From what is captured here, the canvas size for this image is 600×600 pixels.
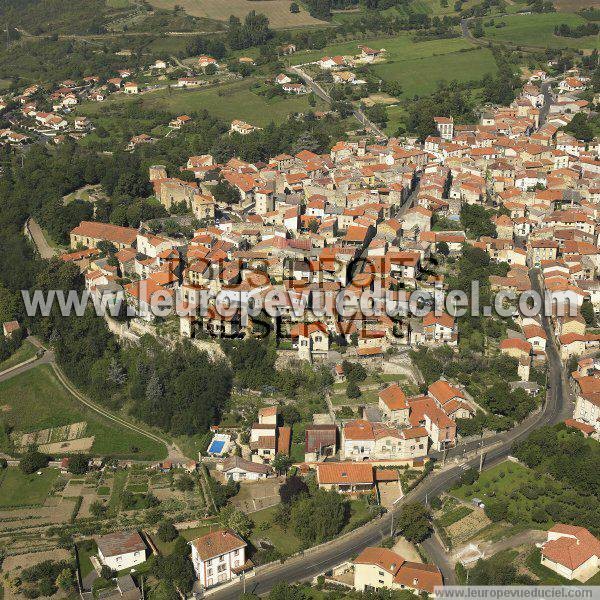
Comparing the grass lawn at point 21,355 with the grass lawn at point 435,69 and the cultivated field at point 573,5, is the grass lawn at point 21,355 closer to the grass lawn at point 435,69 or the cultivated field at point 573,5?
the grass lawn at point 435,69

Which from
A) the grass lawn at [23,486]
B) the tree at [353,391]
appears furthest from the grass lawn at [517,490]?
the grass lawn at [23,486]

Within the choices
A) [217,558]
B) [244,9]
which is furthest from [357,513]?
[244,9]

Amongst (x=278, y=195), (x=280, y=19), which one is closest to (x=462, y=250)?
(x=278, y=195)

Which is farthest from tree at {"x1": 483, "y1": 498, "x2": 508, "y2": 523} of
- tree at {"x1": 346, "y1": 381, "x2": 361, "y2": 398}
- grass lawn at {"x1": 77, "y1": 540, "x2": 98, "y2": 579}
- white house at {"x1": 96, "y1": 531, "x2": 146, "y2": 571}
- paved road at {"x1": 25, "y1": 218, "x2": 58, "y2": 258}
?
paved road at {"x1": 25, "y1": 218, "x2": 58, "y2": 258}

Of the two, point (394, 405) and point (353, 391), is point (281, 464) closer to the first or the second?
point (353, 391)

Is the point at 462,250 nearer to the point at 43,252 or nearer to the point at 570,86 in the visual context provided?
the point at 43,252
